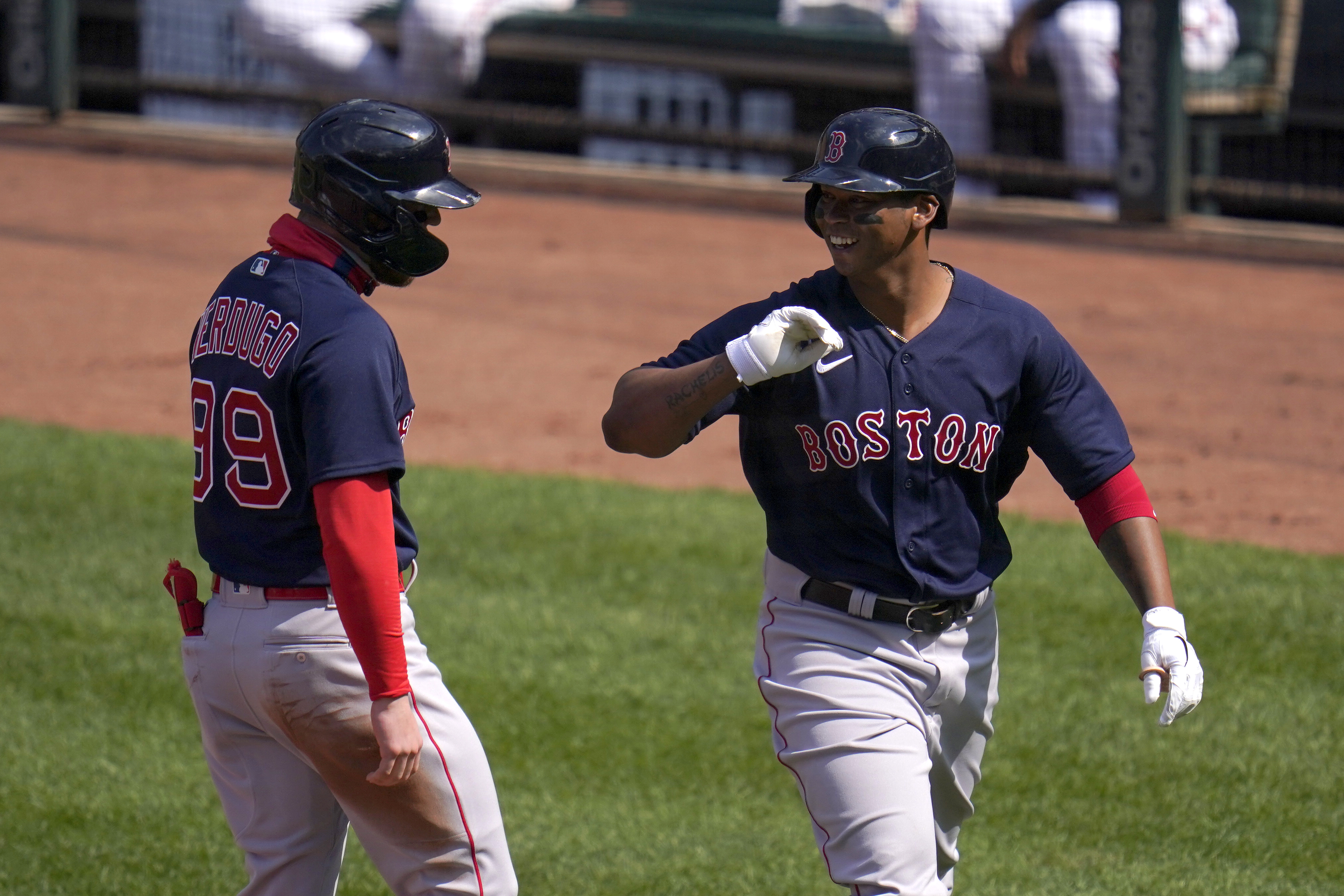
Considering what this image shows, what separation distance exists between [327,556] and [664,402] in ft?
2.29

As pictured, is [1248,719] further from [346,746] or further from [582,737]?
[346,746]

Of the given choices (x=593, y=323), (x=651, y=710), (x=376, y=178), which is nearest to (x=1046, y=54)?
(x=593, y=323)

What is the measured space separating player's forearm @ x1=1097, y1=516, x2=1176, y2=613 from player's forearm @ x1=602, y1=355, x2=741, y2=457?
32.6 inches

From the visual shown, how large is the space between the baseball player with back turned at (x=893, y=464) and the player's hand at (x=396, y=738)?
702 millimetres

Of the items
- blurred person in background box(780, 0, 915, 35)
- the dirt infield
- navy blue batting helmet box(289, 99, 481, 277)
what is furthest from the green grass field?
blurred person in background box(780, 0, 915, 35)

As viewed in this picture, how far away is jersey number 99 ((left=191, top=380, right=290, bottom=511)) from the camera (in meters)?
2.62

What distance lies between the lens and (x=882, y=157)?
9.74 feet

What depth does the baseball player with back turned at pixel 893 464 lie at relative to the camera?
2928mm

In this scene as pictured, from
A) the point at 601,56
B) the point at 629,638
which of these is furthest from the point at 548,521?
the point at 601,56

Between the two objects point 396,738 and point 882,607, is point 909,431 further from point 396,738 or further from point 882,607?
point 396,738

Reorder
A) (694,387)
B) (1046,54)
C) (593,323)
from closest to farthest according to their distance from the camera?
(694,387) → (593,323) → (1046,54)

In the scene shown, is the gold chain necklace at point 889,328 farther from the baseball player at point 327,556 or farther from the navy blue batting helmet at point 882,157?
the baseball player at point 327,556

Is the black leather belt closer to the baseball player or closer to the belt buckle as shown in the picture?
the belt buckle

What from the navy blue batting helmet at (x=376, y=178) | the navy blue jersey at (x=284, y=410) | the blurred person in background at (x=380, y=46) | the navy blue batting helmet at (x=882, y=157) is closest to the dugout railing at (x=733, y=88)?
the blurred person in background at (x=380, y=46)
